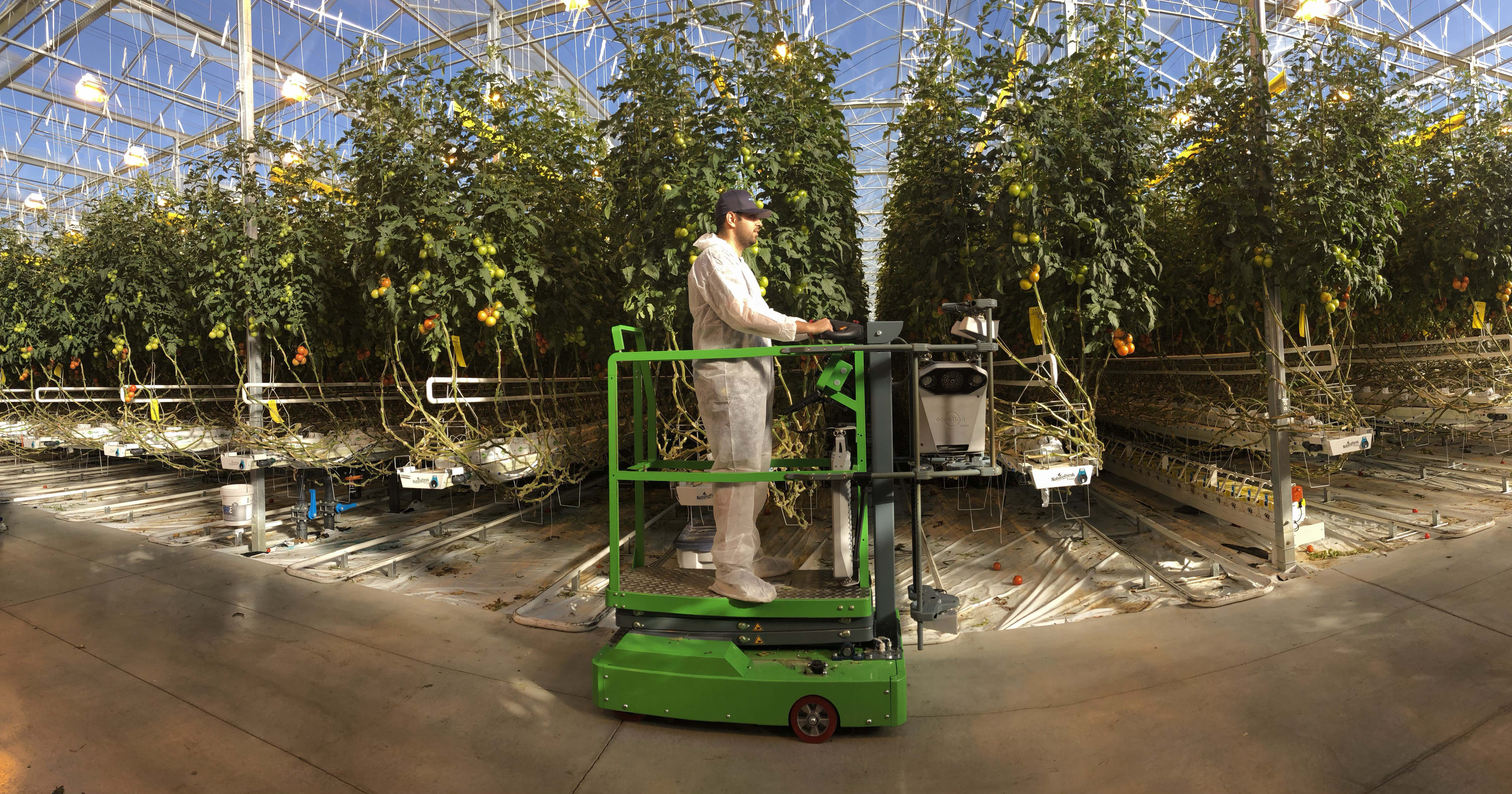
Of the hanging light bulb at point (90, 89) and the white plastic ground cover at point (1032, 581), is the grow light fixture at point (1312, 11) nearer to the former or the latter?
the white plastic ground cover at point (1032, 581)

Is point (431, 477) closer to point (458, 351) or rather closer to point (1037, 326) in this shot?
point (458, 351)

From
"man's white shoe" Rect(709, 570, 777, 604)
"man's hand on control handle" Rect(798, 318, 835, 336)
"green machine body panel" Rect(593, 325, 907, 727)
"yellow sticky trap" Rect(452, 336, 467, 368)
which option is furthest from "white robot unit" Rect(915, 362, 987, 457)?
"yellow sticky trap" Rect(452, 336, 467, 368)

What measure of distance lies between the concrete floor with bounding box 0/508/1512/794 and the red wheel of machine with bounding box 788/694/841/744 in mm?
61

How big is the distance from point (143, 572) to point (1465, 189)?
34.6ft

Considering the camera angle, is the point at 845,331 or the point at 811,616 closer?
the point at 845,331

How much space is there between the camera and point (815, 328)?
2.77 meters

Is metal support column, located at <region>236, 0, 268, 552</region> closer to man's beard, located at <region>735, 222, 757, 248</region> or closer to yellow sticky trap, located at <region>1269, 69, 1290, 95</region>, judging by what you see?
man's beard, located at <region>735, 222, 757, 248</region>

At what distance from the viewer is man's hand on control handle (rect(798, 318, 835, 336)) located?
2.74 meters

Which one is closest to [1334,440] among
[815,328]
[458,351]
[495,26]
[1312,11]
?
[1312,11]

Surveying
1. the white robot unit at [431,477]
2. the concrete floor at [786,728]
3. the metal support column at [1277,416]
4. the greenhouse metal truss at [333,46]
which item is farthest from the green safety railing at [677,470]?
the greenhouse metal truss at [333,46]

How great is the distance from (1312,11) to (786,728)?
22.1ft

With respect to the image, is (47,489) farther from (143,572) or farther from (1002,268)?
(1002,268)

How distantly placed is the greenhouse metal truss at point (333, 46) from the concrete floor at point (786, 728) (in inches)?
209

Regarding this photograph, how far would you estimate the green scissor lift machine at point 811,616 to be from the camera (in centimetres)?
282
